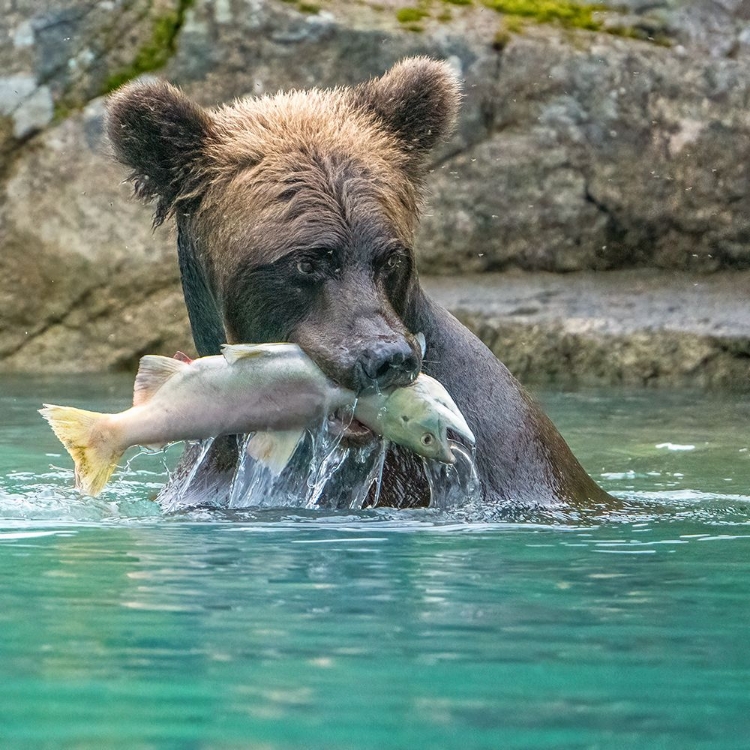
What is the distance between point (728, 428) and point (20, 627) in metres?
5.34

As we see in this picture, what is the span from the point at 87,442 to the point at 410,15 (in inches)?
284

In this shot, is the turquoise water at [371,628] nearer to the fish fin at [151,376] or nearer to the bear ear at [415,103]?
the fish fin at [151,376]

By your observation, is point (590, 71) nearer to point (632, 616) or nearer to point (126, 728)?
point (632, 616)

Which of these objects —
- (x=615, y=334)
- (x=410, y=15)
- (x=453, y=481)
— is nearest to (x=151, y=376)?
(x=453, y=481)

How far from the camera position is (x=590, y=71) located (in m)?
10.8

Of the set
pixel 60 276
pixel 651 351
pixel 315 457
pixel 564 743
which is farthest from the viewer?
pixel 60 276

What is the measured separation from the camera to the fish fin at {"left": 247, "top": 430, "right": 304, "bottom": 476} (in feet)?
14.2

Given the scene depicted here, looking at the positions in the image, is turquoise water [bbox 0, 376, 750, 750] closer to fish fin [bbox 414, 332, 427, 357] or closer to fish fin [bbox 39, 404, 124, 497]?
fish fin [bbox 39, 404, 124, 497]

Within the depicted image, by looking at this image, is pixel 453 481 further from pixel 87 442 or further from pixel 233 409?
pixel 87 442

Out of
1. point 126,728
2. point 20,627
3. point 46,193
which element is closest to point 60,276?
point 46,193

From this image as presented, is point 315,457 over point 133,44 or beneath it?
beneath

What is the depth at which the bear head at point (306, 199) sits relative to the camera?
14.3 ft

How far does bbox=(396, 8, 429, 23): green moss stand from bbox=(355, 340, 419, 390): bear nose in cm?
720

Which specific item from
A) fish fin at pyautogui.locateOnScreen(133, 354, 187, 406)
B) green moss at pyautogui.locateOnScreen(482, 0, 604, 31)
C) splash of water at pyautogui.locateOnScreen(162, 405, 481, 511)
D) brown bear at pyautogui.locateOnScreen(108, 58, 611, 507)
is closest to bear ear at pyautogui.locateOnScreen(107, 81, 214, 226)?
brown bear at pyautogui.locateOnScreen(108, 58, 611, 507)
